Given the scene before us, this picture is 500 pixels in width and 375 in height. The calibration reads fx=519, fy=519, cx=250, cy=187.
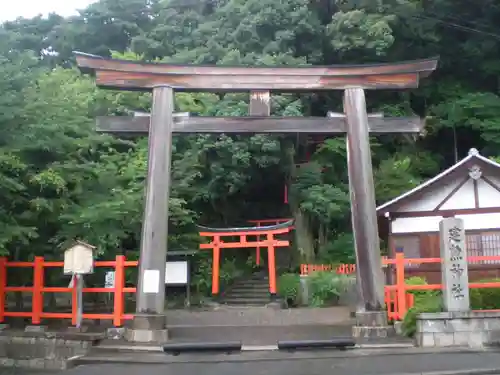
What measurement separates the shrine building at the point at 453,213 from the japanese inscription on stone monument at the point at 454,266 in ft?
23.8

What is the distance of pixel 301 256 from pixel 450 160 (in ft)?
34.1

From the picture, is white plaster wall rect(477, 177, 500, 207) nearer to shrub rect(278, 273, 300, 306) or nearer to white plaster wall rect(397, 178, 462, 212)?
white plaster wall rect(397, 178, 462, 212)

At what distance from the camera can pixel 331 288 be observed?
64.5ft

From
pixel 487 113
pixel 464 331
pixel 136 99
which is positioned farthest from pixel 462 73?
pixel 464 331

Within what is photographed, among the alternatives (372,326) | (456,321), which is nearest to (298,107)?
(372,326)

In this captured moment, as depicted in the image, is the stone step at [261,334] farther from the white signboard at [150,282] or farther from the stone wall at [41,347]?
the stone wall at [41,347]

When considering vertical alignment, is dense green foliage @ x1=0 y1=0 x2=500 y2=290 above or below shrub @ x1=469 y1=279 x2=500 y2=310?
above

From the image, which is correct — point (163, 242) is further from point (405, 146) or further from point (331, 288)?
point (405, 146)

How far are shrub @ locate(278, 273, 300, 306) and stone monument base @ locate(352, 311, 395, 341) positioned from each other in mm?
10158

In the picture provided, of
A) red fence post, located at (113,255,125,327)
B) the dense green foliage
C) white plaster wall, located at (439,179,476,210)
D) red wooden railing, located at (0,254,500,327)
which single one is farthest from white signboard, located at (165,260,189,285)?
white plaster wall, located at (439,179,476,210)

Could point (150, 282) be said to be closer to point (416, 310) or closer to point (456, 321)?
point (416, 310)

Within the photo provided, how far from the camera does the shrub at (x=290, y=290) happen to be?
21375mm

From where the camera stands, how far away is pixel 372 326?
11.1 metres

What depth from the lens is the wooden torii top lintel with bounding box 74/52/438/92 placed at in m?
12.5
